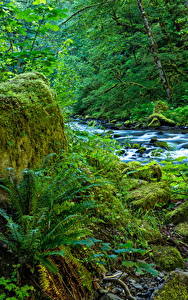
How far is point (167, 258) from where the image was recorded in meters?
2.79

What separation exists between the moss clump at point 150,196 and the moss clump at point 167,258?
3.67ft

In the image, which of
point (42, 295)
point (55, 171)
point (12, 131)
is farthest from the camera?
point (55, 171)

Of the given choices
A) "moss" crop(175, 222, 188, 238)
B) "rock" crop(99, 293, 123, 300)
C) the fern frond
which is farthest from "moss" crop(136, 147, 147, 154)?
the fern frond

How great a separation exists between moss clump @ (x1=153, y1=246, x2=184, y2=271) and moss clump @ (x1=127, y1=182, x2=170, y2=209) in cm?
112

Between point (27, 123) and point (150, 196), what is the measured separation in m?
2.51

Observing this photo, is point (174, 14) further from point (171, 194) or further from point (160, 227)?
point (160, 227)

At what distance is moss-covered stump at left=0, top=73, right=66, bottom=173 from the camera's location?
8.40 ft

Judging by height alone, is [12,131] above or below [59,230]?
above

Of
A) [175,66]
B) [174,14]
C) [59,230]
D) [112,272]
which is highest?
[174,14]

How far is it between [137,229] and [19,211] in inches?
65.4

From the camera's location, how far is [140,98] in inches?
761

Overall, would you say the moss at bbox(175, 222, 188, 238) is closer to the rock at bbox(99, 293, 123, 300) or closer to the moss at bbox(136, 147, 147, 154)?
the rock at bbox(99, 293, 123, 300)

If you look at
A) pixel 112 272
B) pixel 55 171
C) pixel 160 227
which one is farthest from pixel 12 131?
pixel 160 227

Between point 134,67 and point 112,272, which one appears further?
point 134,67
